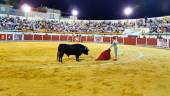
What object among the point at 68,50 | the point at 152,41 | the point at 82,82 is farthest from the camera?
the point at 152,41

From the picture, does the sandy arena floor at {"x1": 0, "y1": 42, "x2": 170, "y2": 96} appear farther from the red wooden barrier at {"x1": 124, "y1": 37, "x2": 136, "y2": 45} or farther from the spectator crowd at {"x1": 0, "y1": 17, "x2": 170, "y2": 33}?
the spectator crowd at {"x1": 0, "y1": 17, "x2": 170, "y2": 33}

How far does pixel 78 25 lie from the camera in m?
49.9

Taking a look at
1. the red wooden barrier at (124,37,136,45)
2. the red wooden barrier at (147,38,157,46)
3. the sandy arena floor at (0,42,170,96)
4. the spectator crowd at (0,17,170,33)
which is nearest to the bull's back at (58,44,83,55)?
the sandy arena floor at (0,42,170,96)

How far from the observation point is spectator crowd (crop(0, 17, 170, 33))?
4070 cm

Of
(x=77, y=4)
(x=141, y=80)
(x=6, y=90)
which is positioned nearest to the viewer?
(x=6, y=90)

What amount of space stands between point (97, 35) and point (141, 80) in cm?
3372

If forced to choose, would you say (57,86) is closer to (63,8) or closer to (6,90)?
(6,90)

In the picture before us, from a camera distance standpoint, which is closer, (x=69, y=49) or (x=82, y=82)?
(x=82, y=82)

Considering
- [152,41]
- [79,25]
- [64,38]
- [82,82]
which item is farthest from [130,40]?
[82,82]

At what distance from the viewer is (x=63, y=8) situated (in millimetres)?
68062

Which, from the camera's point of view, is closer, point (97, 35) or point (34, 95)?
point (34, 95)

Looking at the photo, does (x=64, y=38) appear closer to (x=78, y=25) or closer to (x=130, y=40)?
(x=78, y=25)

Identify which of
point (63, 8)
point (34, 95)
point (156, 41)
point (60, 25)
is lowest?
point (34, 95)

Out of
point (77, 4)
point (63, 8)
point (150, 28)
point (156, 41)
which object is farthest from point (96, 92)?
point (63, 8)
